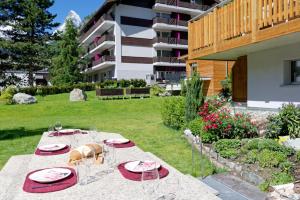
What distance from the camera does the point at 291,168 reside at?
4645mm

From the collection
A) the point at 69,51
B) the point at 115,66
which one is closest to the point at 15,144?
the point at 115,66

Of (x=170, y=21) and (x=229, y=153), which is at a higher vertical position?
(x=170, y=21)

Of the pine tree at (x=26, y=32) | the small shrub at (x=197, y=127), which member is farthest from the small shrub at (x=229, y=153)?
the pine tree at (x=26, y=32)

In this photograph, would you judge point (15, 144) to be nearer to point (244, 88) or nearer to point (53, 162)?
point (53, 162)

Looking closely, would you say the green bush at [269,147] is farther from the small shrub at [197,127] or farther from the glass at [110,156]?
the glass at [110,156]

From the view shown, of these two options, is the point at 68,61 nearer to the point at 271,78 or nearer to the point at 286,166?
the point at 271,78

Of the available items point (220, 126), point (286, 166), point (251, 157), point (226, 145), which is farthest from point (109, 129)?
point (286, 166)

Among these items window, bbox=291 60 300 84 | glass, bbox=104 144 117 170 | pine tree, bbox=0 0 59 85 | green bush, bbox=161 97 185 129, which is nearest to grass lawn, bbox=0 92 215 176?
green bush, bbox=161 97 185 129

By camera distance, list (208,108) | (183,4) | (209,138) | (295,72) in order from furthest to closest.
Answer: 1. (183,4)
2. (208,108)
3. (295,72)
4. (209,138)

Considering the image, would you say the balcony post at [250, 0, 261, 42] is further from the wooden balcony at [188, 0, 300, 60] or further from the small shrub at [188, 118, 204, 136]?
the small shrub at [188, 118, 204, 136]

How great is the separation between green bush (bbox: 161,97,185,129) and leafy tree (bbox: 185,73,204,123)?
45 centimetres

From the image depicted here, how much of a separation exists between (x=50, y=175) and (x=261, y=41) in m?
6.36

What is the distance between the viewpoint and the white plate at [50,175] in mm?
2738

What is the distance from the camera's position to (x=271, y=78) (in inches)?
362
